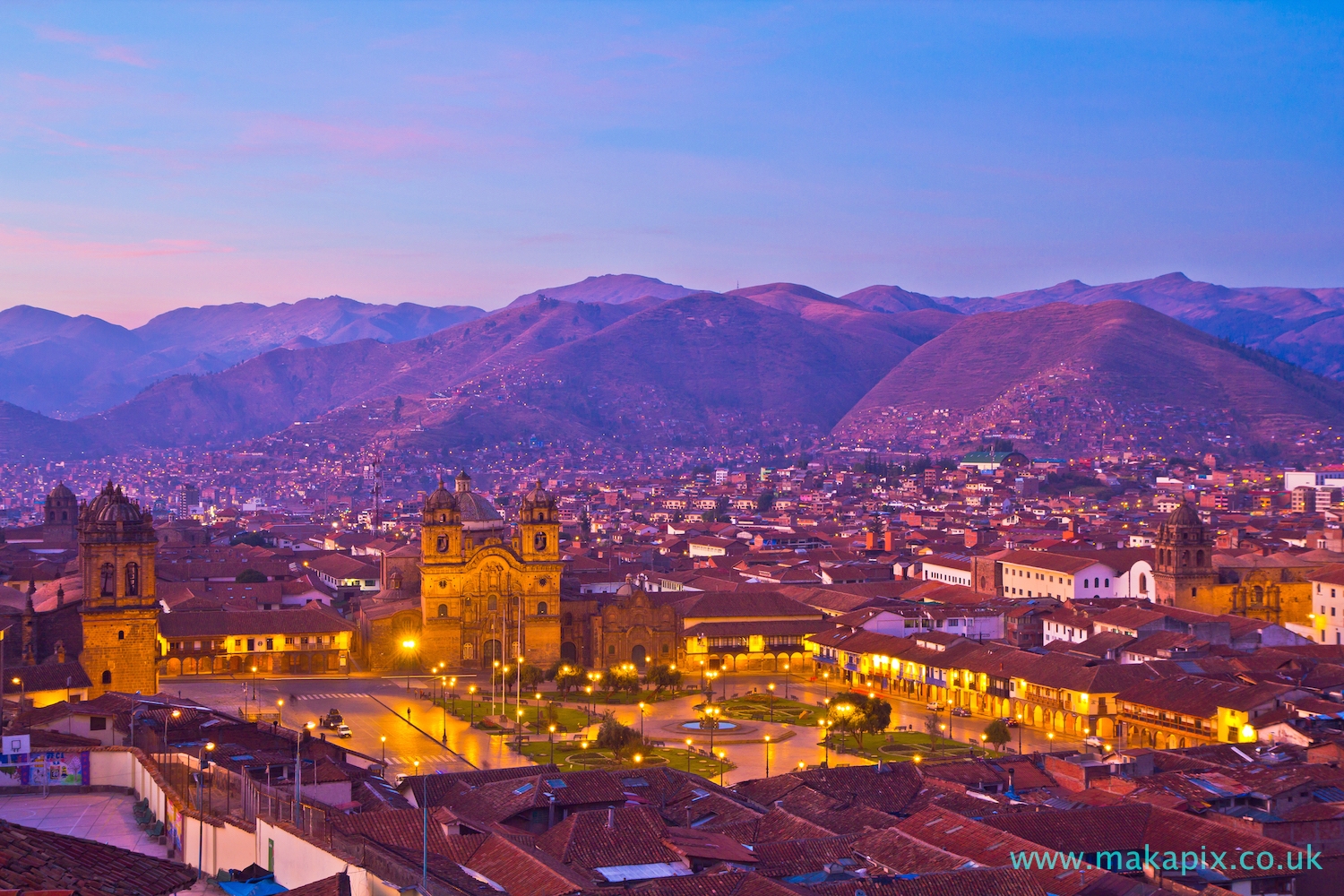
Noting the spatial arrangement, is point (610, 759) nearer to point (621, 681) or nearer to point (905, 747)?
point (905, 747)

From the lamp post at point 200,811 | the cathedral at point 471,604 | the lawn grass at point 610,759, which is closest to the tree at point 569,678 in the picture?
the cathedral at point 471,604

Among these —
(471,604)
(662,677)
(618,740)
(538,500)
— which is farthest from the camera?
(538,500)

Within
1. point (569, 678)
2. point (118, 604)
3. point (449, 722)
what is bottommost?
point (449, 722)

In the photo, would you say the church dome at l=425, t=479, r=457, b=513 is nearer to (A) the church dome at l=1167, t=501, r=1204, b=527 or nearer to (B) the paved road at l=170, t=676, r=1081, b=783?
(B) the paved road at l=170, t=676, r=1081, b=783

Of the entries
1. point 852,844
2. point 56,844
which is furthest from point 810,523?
point 56,844

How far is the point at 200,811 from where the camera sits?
20625 mm

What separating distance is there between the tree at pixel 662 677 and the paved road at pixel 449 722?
3.05 feet

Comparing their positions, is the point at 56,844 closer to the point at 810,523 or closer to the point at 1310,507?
the point at 810,523

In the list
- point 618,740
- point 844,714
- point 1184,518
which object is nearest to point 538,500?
point 844,714

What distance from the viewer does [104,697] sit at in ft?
122

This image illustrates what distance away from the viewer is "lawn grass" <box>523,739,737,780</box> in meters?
41.7

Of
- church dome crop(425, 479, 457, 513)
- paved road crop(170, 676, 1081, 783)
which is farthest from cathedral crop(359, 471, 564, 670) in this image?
paved road crop(170, 676, 1081, 783)

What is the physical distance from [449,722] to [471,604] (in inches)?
580

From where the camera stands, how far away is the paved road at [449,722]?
144ft
